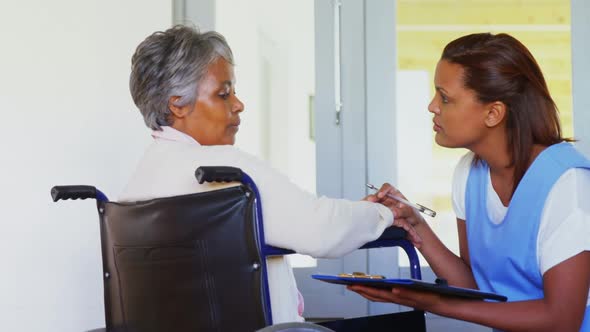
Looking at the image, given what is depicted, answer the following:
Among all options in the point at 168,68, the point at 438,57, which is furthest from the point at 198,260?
the point at 438,57

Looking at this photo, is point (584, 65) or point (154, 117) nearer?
point (154, 117)

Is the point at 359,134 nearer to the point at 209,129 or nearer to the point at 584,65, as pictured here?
the point at 584,65

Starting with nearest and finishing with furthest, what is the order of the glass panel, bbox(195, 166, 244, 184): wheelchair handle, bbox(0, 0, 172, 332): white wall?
bbox(195, 166, 244, 184): wheelchair handle < bbox(0, 0, 172, 332): white wall < the glass panel

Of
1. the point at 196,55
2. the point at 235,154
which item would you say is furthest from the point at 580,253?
the point at 196,55

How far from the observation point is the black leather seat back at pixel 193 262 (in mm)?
1470

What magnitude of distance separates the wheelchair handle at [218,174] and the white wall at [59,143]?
49.0 inches

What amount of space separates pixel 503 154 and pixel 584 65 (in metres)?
1.13

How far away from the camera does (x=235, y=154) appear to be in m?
1.60

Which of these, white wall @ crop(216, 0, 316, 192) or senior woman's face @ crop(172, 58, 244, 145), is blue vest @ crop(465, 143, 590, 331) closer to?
senior woman's face @ crop(172, 58, 244, 145)

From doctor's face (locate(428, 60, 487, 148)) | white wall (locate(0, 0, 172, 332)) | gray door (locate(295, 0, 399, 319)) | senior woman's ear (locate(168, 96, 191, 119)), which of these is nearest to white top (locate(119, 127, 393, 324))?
senior woman's ear (locate(168, 96, 191, 119))

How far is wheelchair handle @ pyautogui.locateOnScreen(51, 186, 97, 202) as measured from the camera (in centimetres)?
173

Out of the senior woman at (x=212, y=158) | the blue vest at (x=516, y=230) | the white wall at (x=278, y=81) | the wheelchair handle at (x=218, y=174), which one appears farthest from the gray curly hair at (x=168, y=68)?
the white wall at (x=278, y=81)

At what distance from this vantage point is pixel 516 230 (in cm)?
190

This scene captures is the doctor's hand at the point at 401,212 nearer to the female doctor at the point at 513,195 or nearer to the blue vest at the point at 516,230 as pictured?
the female doctor at the point at 513,195
